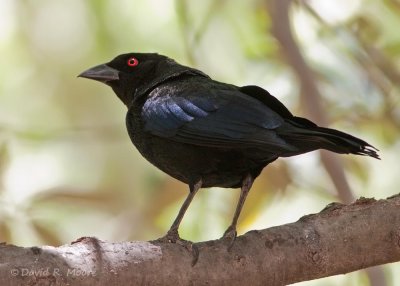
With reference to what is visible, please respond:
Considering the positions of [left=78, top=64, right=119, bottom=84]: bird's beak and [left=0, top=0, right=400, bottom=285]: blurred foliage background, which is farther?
[left=0, top=0, right=400, bottom=285]: blurred foliage background

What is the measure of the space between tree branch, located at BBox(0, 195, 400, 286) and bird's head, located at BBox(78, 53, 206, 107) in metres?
1.75

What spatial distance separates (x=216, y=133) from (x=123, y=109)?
4370 millimetres

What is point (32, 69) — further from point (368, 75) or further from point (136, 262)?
point (136, 262)

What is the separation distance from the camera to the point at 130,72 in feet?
18.1

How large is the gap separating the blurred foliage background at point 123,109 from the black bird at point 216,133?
3.26 ft

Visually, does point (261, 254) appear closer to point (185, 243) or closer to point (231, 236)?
point (231, 236)

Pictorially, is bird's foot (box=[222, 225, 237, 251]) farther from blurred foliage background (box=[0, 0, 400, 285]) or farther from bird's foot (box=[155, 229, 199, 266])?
blurred foliage background (box=[0, 0, 400, 285])

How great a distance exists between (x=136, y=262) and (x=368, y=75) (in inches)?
131

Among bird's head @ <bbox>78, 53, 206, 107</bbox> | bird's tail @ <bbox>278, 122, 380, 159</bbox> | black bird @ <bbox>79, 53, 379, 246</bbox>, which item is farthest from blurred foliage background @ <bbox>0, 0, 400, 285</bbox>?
bird's tail @ <bbox>278, 122, 380, 159</bbox>

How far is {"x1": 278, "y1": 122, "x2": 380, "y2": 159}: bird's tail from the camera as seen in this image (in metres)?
4.07

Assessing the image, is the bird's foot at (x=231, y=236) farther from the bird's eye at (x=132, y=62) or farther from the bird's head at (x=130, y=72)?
the bird's eye at (x=132, y=62)

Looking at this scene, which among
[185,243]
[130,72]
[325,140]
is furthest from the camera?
→ [130,72]

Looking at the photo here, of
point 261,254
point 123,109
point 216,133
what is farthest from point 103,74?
point 123,109

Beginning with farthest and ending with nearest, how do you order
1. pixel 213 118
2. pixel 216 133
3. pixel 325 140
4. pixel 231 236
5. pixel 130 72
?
pixel 130 72 < pixel 213 118 < pixel 216 133 < pixel 325 140 < pixel 231 236
